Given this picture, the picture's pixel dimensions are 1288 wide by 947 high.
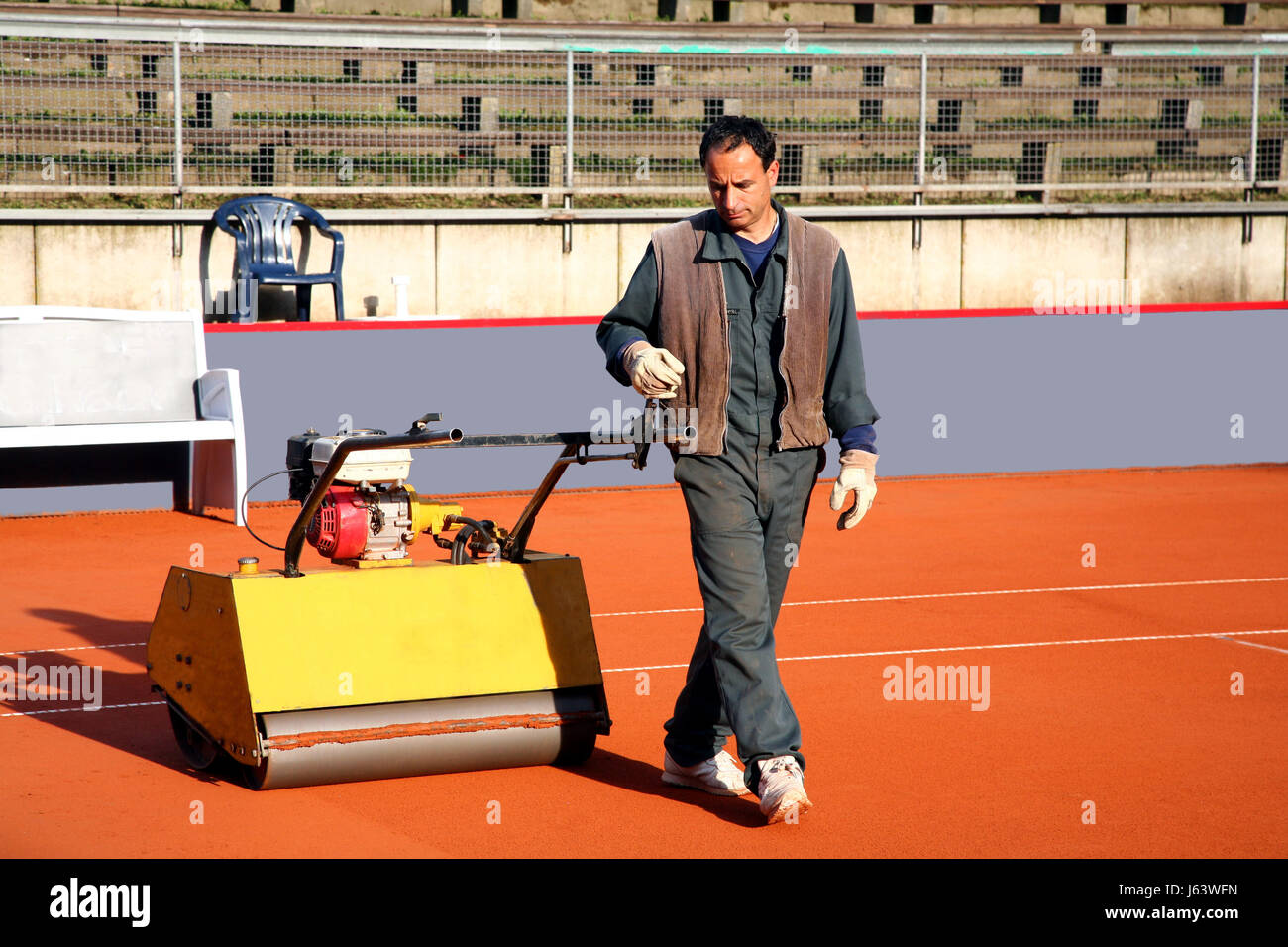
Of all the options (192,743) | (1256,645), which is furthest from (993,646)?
(192,743)

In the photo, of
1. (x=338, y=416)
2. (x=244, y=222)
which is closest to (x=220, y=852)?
(x=338, y=416)

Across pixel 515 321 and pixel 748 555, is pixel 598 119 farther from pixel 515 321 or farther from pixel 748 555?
pixel 748 555

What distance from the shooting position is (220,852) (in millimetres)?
4746

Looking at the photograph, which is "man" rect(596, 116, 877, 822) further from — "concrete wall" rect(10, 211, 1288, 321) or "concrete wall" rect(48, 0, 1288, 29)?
"concrete wall" rect(48, 0, 1288, 29)

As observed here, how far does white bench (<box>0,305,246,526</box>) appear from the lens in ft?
38.6

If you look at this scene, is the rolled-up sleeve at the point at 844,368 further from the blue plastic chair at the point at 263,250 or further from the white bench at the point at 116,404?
the blue plastic chair at the point at 263,250

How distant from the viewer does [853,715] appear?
21.4 feet

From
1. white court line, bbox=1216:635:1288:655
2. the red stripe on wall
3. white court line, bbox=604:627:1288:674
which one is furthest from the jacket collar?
the red stripe on wall

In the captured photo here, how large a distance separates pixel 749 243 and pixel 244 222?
471 inches

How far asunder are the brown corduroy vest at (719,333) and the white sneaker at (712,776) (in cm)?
112

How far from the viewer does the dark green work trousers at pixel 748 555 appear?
497 centimetres

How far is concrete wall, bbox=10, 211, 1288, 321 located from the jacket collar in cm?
1196
